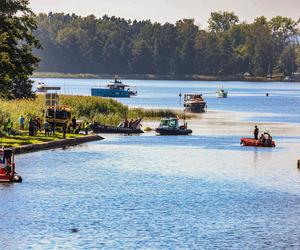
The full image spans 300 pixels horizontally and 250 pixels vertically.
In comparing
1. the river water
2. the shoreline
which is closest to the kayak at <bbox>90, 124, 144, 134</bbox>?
the shoreline

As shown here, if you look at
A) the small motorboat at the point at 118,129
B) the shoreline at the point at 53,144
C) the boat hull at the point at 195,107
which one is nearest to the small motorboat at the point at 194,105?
the boat hull at the point at 195,107

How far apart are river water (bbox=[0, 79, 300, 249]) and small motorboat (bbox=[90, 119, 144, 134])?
10734mm

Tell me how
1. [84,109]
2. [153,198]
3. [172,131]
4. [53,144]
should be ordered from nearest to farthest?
[153,198] < [53,144] < [172,131] < [84,109]

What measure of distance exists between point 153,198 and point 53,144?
28.7m

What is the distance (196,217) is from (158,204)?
200 inches

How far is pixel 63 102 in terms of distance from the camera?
124500mm

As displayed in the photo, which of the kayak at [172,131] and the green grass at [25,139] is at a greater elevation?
the kayak at [172,131]

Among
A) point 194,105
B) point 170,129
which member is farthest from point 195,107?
point 170,129

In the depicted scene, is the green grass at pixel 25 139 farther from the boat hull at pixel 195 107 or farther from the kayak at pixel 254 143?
the boat hull at pixel 195 107

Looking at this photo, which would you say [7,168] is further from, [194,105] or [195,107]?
[195,107]

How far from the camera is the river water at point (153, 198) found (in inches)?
1897

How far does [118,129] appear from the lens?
116938 mm

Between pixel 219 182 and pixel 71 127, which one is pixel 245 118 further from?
pixel 219 182

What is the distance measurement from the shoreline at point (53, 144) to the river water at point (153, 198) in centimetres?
92
